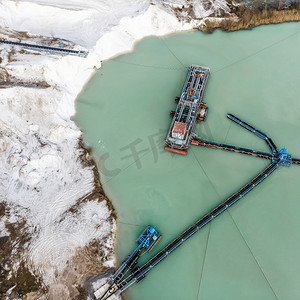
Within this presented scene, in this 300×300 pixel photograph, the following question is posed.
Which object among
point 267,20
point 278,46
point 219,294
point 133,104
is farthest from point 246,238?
point 267,20

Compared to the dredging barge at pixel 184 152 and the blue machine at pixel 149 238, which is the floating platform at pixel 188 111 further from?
the blue machine at pixel 149 238

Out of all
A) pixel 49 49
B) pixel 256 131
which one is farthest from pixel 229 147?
pixel 49 49

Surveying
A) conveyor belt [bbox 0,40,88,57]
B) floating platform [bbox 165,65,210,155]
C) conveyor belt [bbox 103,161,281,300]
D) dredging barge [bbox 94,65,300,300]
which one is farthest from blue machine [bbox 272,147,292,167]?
conveyor belt [bbox 0,40,88,57]

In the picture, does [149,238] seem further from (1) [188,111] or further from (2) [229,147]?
(1) [188,111]

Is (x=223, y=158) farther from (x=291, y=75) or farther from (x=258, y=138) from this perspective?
(x=291, y=75)

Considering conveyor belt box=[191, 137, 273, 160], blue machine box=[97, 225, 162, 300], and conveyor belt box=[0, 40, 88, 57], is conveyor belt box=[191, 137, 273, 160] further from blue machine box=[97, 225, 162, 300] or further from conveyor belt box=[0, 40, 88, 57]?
conveyor belt box=[0, 40, 88, 57]

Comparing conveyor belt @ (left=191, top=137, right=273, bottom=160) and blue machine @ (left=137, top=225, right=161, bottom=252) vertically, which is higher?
conveyor belt @ (left=191, top=137, right=273, bottom=160)
